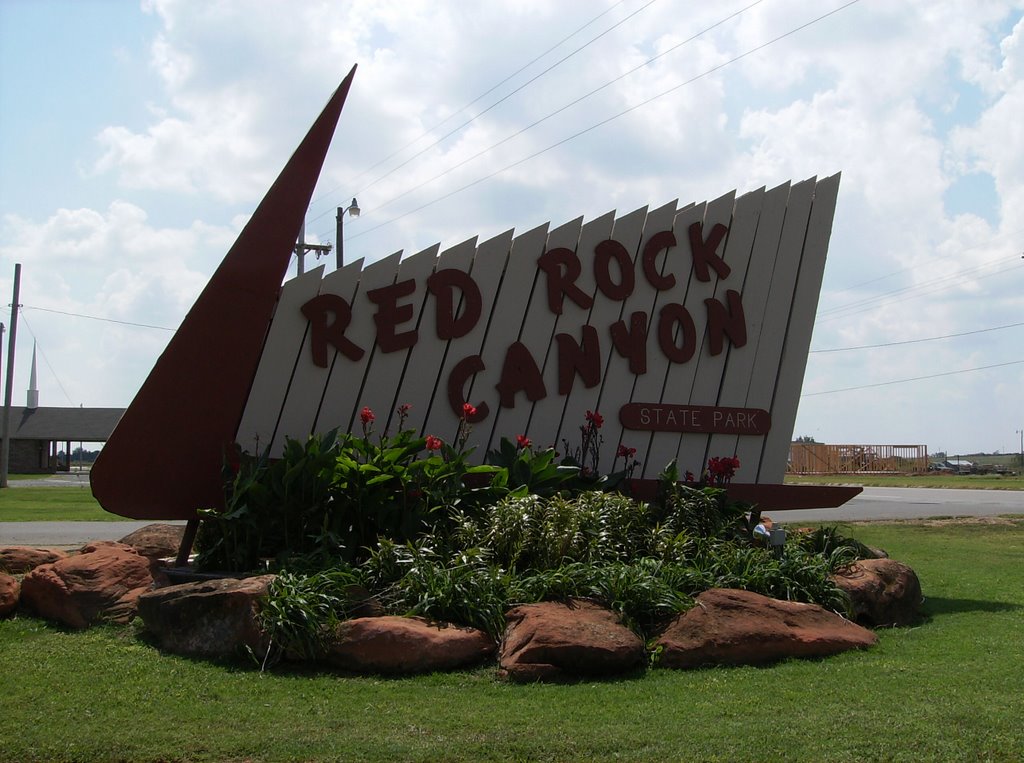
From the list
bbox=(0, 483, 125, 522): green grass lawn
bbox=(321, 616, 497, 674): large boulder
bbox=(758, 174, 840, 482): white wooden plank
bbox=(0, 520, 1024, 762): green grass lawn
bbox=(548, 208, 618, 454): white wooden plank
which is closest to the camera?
bbox=(0, 520, 1024, 762): green grass lawn

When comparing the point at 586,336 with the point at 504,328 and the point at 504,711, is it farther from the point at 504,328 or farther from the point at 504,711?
the point at 504,711

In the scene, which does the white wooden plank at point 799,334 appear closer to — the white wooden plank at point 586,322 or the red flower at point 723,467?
the red flower at point 723,467

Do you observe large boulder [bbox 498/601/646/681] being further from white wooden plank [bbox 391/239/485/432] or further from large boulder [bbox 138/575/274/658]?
white wooden plank [bbox 391/239/485/432]

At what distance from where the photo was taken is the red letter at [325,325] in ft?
31.9

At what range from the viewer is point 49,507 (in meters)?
24.6

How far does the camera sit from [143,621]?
7.53 m

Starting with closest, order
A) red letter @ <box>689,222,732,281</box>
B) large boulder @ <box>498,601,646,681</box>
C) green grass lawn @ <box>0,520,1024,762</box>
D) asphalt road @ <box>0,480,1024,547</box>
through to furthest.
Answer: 1. green grass lawn @ <box>0,520,1024,762</box>
2. large boulder @ <box>498,601,646,681</box>
3. red letter @ <box>689,222,732,281</box>
4. asphalt road @ <box>0,480,1024,547</box>

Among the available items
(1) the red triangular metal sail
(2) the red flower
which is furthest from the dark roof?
(2) the red flower

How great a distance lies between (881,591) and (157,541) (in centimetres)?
717

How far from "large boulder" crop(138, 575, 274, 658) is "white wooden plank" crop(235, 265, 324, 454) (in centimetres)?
244

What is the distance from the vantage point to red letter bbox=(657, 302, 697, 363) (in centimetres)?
1123

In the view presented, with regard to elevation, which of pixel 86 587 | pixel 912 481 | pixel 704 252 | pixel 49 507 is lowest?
pixel 49 507

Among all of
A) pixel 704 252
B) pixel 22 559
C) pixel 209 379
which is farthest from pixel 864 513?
pixel 22 559

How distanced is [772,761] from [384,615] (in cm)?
318
